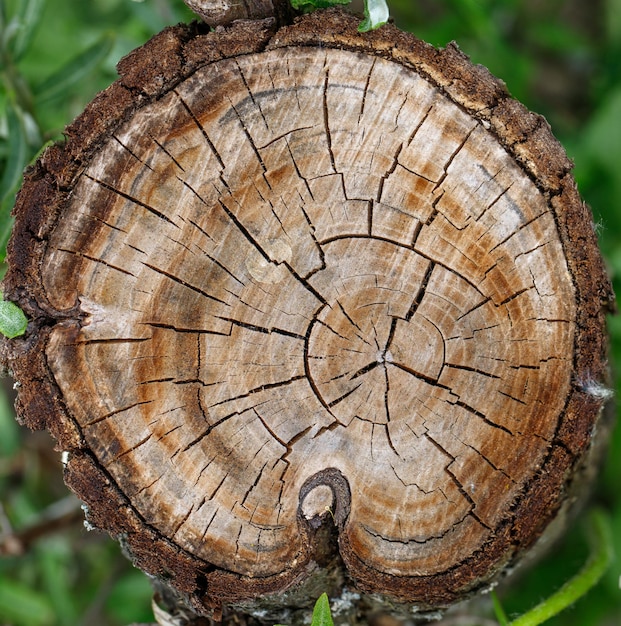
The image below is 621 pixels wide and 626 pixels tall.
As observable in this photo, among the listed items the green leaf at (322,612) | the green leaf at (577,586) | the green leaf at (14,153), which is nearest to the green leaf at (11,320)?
the green leaf at (14,153)

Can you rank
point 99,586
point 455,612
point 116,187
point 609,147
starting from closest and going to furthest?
point 116,187, point 455,612, point 609,147, point 99,586

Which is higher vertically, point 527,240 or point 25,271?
point 527,240

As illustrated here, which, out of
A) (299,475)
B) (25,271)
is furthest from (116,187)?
(299,475)

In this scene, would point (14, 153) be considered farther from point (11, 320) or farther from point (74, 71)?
point (11, 320)

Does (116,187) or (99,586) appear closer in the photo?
(116,187)

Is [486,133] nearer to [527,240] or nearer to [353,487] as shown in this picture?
[527,240]

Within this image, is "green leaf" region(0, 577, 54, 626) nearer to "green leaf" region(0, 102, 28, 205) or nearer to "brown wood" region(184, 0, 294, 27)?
"green leaf" region(0, 102, 28, 205)

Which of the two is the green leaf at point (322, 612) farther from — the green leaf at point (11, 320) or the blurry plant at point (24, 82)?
the blurry plant at point (24, 82)
